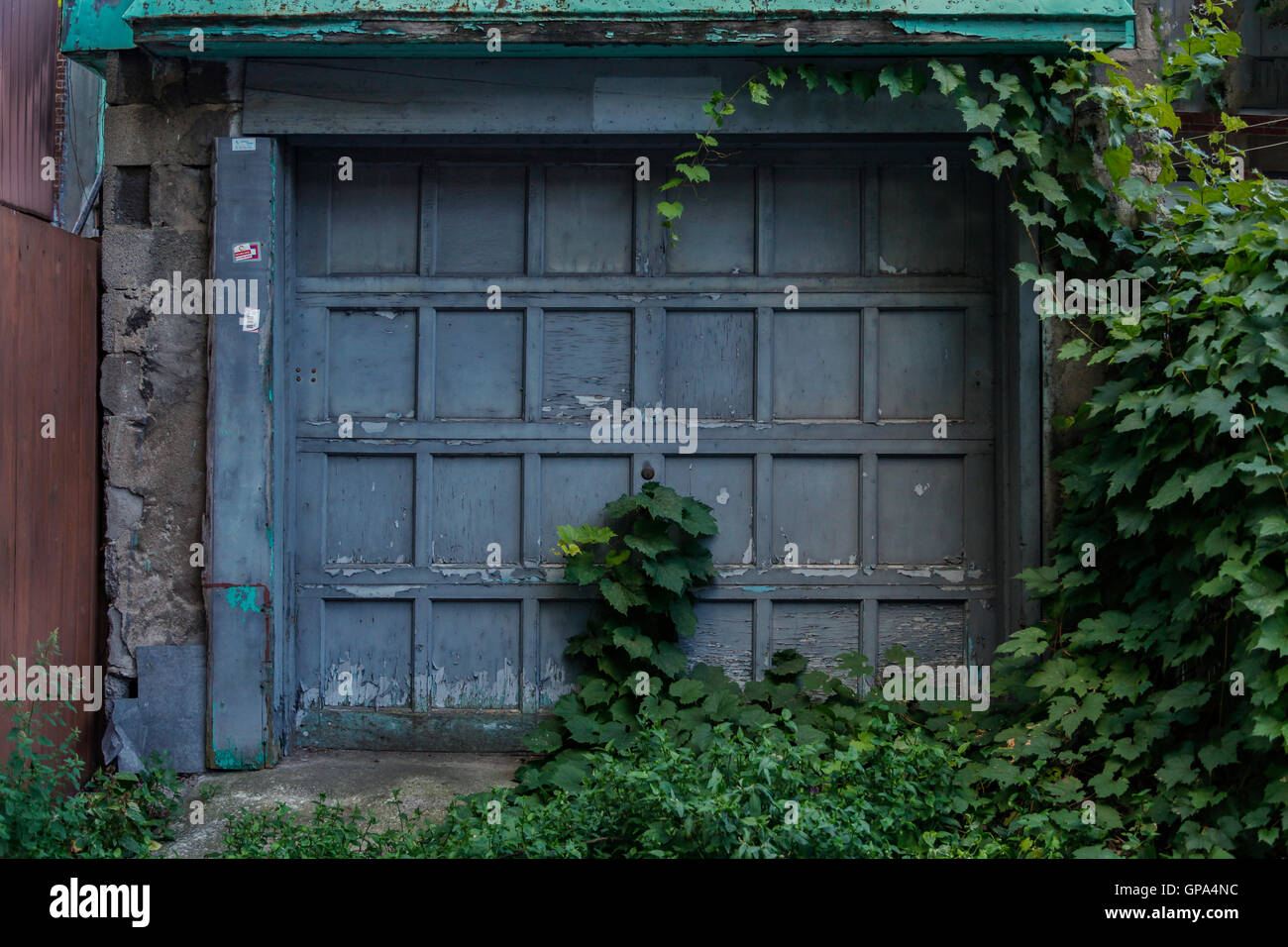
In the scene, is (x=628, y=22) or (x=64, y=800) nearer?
(x=64, y=800)

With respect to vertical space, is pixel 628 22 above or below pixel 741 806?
above

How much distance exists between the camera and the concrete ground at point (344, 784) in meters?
4.04

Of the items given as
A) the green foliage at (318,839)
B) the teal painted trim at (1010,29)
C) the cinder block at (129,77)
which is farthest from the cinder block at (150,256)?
the teal painted trim at (1010,29)

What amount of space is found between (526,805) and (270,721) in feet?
4.58

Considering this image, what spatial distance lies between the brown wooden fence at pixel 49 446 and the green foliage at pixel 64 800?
188 millimetres

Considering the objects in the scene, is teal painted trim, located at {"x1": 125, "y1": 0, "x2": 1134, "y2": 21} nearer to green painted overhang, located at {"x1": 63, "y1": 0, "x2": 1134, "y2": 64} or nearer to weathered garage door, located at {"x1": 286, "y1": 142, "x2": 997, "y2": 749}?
green painted overhang, located at {"x1": 63, "y1": 0, "x2": 1134, "y2": 64}

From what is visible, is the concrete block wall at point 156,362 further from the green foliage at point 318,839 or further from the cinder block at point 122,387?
the green foliage at point 318,839

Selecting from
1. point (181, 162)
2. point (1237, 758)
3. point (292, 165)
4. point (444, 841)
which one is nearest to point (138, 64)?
point (181, 162)

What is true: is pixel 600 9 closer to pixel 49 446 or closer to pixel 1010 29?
pixel 1010 29

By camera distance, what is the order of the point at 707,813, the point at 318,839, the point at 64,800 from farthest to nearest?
the point at 64,800, the point at 318,839, the point at 707,813

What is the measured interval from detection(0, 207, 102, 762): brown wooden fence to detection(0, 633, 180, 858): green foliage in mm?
188

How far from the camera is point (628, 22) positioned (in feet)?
13.5

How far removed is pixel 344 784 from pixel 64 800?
103cm

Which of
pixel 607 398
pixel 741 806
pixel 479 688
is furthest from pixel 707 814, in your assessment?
pixel 607 398
